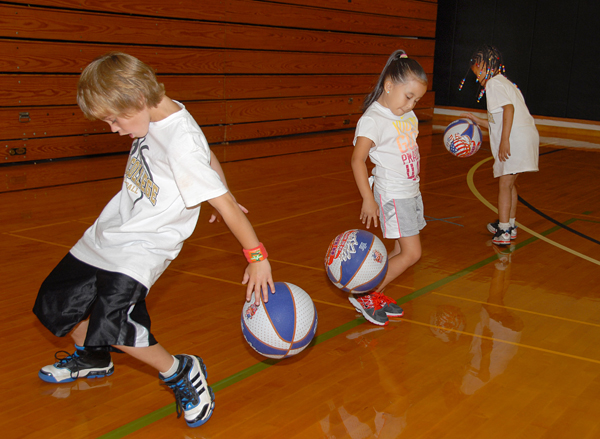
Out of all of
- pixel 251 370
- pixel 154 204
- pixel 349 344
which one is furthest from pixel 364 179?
pixel 154 204

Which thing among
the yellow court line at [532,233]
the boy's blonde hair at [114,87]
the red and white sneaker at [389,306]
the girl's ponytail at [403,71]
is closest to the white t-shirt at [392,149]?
the girl's ponytail at [403,71]

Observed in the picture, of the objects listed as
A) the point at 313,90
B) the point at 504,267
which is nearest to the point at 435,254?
the point at 504,267

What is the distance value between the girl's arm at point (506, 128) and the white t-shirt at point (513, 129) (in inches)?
1.8

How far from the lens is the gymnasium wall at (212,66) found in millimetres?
6973

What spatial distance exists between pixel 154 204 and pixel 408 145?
1.49m

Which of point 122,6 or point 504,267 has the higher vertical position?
point 122,6

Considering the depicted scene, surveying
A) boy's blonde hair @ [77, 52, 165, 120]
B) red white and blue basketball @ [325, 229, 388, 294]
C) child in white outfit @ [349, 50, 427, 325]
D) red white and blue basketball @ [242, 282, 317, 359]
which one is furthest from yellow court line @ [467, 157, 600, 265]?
boy's blonde hair @ [77, 52, 165, 120]

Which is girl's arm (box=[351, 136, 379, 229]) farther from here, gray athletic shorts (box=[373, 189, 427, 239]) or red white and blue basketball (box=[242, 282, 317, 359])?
red white and blue basketball (box=[242, 282, 317, 359])

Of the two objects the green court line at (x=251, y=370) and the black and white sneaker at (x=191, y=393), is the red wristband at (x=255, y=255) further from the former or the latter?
the green court line at (x=251, y=370)

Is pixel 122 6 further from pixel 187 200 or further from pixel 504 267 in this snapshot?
pixel 187 200

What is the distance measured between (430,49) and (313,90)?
4150mm

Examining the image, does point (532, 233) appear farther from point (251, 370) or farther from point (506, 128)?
point (251, 370)

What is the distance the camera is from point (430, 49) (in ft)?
44.9

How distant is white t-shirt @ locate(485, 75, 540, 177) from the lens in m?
4.36
